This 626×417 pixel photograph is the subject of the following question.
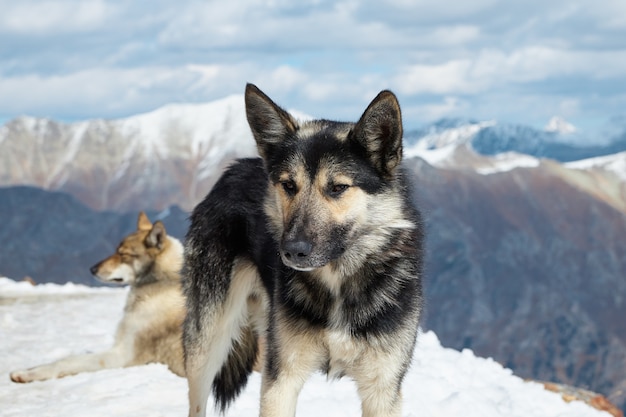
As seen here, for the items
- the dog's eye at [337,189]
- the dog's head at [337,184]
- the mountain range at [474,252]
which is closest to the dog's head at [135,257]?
the dog's head at [337,184]

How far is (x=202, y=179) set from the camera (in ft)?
490

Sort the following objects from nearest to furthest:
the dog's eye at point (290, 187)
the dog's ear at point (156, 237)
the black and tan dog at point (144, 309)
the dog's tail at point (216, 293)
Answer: the dog's eye at point (290, 187)
the dog's tail at point (216, 293)
the black and tan dog at point (144, 309)
the dog's ear at point (156, 237)

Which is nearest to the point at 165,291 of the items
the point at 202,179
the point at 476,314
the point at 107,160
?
the point at 202,179

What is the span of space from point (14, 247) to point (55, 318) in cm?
12630

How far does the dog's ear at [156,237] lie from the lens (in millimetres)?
9094

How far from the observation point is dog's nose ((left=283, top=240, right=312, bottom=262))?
4.32 meters

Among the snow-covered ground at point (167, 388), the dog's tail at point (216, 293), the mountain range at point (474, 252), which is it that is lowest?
the mountain range at point (474, 252)

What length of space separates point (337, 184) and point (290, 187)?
0.99 ft

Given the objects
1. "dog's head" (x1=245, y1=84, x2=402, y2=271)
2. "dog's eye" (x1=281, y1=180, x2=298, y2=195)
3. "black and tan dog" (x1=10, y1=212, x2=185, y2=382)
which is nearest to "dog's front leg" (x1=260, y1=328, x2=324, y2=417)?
"dog's head" (x1=245, y1=84, x2=402, y2=271)

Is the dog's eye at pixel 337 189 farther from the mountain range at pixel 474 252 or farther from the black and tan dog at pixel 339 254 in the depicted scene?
the mountain range at pixel 474 252

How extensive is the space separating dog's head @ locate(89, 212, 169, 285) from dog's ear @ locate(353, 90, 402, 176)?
4.87m

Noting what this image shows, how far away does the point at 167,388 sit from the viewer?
25.2ft

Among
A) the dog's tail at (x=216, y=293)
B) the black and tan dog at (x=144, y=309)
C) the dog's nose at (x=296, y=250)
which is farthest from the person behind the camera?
the black and tan dog at (x=144, y=309)

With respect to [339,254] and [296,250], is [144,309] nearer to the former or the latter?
[339,254]
